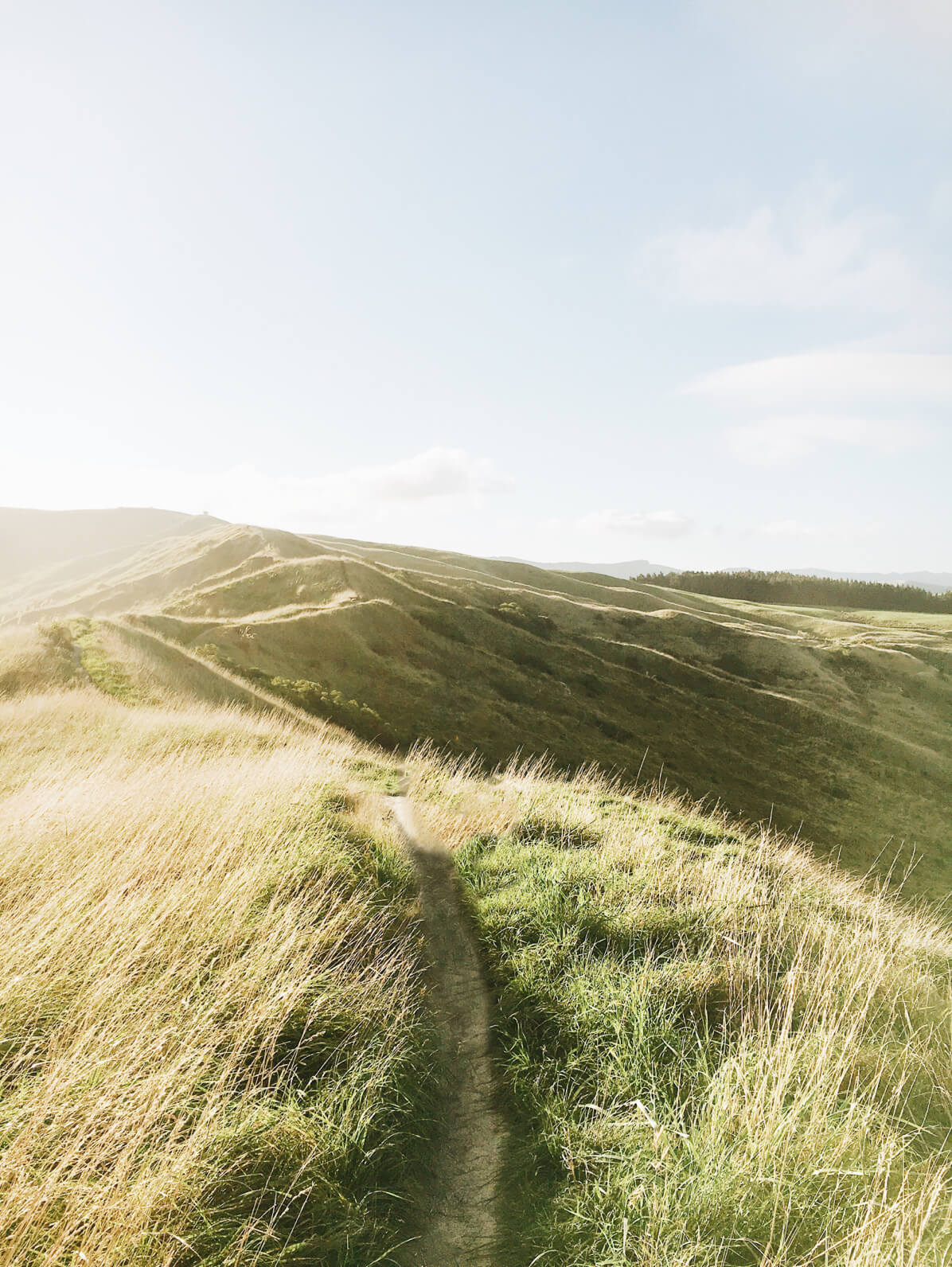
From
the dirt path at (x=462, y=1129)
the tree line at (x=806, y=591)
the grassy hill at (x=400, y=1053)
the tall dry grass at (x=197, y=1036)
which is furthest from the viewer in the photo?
the tree line at (x=806, y=591)

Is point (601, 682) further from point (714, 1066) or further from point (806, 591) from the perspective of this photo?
point (806, 591)

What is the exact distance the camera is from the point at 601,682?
173 feet

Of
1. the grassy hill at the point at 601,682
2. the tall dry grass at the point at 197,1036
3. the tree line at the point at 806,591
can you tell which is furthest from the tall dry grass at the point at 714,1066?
the tree line at the point at 806,591

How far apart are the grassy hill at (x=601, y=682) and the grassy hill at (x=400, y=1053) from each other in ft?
87.4

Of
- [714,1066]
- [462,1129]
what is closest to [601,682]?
[714,1066]

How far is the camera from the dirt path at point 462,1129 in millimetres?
4387

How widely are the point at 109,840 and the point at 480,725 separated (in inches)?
1375

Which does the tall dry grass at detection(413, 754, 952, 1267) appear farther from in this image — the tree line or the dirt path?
the tree line

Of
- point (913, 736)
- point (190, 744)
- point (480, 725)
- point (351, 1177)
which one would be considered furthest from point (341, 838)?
point (913, 736)

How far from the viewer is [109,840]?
7293 mm

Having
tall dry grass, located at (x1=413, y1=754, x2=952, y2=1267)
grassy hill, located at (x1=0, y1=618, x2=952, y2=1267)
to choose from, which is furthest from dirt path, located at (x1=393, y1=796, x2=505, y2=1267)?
tall dry grass, located at (x1=413, y1=754, x2=952, y2=1267)

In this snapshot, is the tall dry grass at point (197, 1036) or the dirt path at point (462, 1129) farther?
the dirt path at point (462, 1129)

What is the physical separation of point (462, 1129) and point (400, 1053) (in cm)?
74

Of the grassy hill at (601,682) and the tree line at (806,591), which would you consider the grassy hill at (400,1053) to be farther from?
the tree line at (806,591)
